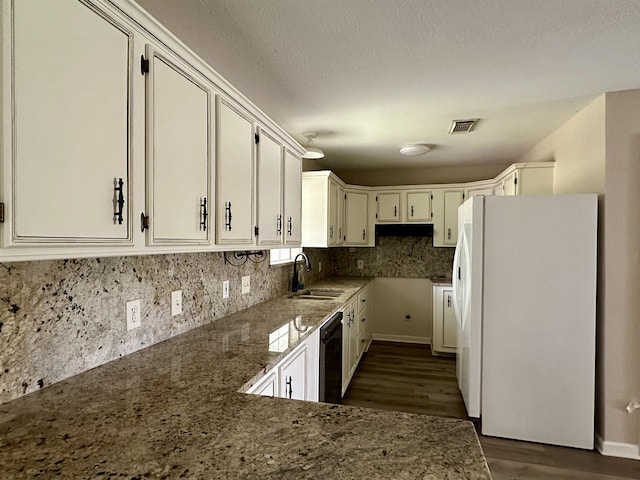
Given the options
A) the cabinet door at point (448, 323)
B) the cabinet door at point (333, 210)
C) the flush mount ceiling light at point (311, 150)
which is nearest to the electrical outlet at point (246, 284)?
the flush mount ceiling light at point (311, 150)

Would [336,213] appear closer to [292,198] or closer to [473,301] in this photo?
[292,198]

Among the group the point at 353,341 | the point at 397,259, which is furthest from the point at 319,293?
the point at 397,259

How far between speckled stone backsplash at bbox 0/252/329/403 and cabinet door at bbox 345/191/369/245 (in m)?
2.86

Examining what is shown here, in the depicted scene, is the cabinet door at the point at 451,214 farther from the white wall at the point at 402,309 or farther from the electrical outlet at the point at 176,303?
the electrical outlet at the point at 176,303

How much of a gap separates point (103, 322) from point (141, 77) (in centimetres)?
95

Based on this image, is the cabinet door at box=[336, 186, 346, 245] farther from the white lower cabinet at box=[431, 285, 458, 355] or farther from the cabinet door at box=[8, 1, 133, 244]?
the cabinet door at box=[8, 1, 133, 244]

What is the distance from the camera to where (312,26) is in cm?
165

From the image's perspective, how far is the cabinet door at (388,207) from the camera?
4840 mm

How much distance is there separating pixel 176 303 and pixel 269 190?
0.91m

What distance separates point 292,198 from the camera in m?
2.72

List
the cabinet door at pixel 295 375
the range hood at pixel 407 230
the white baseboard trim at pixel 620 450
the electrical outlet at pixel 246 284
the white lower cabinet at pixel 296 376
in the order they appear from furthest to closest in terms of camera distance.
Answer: the range hood at pixel 407 230 → the electrical outlet at pixel 246 284 → the white baseboard trim at pixel 620 450 → the cabinet door at pixel 295 375 → the white lower cabinet at pixel 296 376

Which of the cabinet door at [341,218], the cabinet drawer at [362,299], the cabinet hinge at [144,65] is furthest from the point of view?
the cabinet door at [341,218]

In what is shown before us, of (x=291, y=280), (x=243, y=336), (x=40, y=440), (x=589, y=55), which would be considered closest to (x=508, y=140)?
(x=589, y=55)

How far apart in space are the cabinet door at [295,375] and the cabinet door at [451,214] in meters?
3.34
